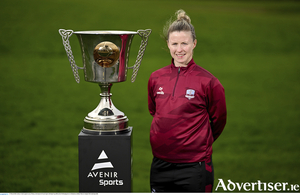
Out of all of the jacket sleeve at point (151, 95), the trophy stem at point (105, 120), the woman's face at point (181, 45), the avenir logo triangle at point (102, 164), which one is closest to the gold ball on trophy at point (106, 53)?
the trophy stem at point (105, 120)

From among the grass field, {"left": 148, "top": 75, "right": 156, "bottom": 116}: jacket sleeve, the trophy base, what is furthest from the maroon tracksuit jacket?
the grass field

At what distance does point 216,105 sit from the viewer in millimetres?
2129

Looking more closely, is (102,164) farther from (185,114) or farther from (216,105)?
(216,105)

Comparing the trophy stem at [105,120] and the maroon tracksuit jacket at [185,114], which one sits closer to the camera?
the maroon tracksuit jacket at [185,114]

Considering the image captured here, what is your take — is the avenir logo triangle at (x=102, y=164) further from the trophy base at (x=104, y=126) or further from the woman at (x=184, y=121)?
the woman at (x=184, y=121)

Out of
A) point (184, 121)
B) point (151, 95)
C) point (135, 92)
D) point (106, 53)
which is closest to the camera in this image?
point (184, 121)

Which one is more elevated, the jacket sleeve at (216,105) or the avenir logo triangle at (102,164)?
the jacket sleeve at (216,105)

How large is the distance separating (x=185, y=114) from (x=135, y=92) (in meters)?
5.89

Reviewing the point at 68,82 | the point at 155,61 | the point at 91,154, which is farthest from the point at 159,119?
the point at 155,61

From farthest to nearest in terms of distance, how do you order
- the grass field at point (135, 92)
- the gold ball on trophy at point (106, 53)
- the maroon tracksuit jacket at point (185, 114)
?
1. the grass field at point (135, 92)
2. the gold ball on trophy at point (106, 53)
3. the maroon tracksuit jacket at point (185, 114)

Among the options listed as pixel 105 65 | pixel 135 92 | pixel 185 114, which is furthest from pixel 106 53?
pixel 135 92

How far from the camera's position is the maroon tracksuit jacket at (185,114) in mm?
2049

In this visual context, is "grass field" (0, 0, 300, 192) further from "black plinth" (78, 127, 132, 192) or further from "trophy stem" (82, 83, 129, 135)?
"black plinth" (78, 127, 132, 192)

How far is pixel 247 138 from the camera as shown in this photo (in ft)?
18.1
